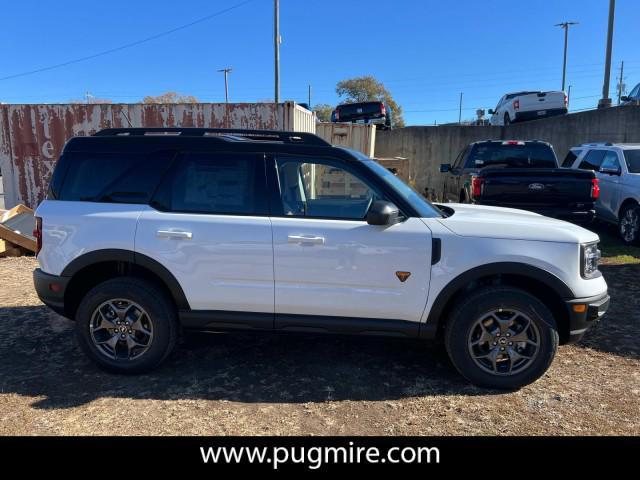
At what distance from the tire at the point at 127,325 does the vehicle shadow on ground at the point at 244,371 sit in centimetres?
15

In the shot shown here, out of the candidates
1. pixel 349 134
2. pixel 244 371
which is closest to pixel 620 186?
pixel 349 134

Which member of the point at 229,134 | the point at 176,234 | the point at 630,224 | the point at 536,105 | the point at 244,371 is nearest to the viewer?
the point at 176,234

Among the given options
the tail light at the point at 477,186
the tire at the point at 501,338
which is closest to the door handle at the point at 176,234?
the tire at the point at 501,338

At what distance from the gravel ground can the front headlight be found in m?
0.87

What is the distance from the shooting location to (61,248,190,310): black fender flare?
12.0ft

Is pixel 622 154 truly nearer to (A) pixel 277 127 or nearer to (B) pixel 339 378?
(A) pixel 277 127

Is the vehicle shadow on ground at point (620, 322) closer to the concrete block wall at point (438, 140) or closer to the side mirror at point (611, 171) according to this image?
the side mirror at point (611, 171)

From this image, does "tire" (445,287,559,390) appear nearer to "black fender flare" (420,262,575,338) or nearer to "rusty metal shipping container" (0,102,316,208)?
"black fender flare" (420,262,575,338)

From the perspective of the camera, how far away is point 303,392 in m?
3.62

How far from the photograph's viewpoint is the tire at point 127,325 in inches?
146

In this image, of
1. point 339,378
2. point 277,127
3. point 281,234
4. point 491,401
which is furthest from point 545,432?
point 277,127

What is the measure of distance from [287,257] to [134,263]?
117cm

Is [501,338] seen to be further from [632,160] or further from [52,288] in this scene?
[632,160]
